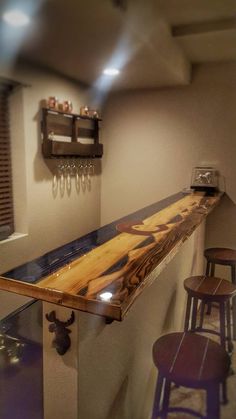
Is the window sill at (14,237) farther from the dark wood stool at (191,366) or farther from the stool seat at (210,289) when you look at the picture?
the dark wood stool at (191,366)

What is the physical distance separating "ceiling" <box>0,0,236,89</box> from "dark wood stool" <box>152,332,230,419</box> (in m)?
1.72

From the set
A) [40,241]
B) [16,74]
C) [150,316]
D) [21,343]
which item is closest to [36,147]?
[16,74]

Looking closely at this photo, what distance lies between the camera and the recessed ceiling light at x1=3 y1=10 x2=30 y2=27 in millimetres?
1742

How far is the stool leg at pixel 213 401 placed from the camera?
1.23m

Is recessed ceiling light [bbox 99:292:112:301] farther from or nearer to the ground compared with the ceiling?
nearer to the ground

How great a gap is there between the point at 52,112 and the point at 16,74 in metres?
0.52

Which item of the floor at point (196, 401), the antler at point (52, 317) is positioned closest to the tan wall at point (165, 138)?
the floor at point (196, 401)

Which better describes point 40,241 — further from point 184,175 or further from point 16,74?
point 184,175

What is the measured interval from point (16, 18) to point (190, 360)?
2.01 m

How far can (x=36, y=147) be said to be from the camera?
2887mm

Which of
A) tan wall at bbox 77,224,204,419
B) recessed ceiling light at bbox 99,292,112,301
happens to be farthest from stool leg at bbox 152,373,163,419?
recessed ceiling light at bbox 99,292,112,301

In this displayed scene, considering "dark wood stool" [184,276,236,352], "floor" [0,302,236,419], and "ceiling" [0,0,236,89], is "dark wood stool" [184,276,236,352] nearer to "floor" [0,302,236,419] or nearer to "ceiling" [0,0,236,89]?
"floor" [0,302,236,419]

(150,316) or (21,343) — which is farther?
(21,343)

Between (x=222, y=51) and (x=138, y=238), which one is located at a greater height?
(x=222, y=51)
